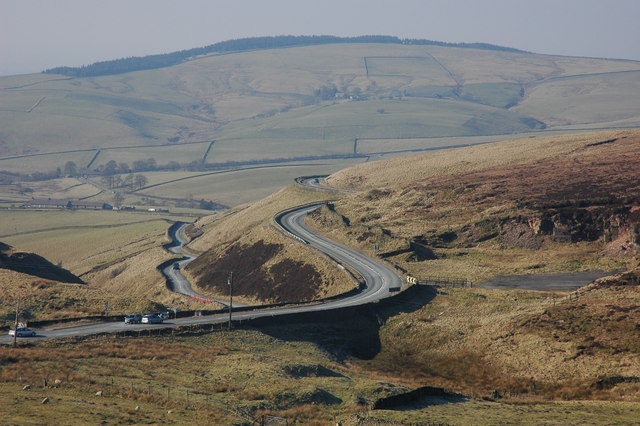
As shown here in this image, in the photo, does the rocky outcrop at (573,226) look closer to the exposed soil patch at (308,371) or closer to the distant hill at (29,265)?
the exposed soil patch at (308,371)

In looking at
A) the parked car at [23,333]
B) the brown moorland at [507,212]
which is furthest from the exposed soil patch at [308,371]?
the brown moorland at [507,212]

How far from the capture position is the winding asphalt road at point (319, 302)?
218 ft

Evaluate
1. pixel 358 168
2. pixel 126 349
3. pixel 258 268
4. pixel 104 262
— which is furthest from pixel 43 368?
pixel 358 168

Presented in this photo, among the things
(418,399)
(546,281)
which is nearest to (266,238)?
(546,281)

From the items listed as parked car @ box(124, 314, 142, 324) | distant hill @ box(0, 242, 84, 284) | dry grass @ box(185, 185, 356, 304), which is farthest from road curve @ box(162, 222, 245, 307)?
parked car @ box(124, 314, 142, 324)

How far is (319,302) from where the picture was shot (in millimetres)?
82125

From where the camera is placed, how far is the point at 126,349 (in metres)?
57.7

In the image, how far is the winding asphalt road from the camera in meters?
66.4

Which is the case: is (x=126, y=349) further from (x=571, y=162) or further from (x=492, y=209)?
Result: (x=571, y=162)

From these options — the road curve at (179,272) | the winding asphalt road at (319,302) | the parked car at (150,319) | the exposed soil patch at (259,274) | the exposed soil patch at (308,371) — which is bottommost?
the road curve at (179,272)

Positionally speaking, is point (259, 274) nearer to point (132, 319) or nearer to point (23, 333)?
point (132, 319)

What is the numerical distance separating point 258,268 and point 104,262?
57221 millimetres

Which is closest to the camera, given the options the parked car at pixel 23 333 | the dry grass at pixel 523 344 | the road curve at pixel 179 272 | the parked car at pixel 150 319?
the dry grass at pixel 523 344

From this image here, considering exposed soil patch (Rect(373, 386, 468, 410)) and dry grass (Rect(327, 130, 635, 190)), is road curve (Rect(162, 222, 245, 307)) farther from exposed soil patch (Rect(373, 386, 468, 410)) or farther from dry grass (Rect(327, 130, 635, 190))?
exposed soil patch (Rect(373, 386, 468, 410))
